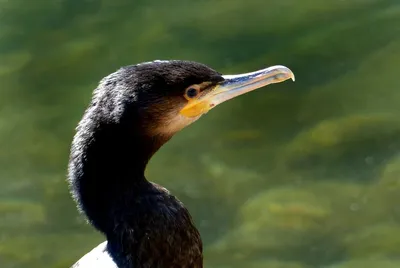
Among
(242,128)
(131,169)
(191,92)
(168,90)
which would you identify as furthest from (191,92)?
(242,128)

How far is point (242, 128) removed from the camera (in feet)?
20.4

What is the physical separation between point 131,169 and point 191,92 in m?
0.41

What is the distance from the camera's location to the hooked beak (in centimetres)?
420

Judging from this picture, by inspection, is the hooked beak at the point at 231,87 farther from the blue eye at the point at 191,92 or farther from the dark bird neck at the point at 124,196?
the dark bird neck at the point at 124,196

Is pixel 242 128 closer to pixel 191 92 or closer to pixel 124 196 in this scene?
pixel 191 92

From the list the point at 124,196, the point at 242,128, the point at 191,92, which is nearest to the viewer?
the point at 124,196

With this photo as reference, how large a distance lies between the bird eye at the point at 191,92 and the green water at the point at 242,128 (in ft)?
5.08

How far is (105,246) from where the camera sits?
4168 mm

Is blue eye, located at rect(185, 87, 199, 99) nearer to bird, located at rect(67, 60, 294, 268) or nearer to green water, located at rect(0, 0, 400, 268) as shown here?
bird, located at rect(67, 60, 294, 268)

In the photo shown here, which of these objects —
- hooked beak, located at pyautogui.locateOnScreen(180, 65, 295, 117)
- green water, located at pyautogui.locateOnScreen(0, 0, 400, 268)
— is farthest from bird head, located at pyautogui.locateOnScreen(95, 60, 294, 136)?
green water, located at pyautogui.locateOnScreen(0, 0, 400, 268)

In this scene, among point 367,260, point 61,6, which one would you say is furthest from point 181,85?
point 61,6

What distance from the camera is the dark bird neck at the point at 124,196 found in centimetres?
392

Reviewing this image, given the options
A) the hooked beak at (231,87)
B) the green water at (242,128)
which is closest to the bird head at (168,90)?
the hooked beak at (231,87)

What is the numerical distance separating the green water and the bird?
1.49m
